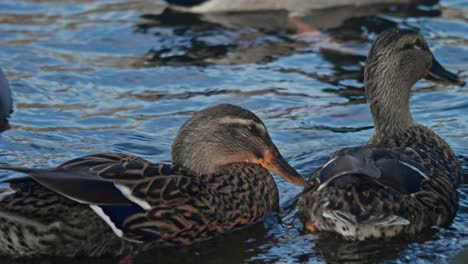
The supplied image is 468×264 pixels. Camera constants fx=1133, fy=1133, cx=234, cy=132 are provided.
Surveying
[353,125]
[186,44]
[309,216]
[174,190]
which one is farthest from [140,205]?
[186,44]

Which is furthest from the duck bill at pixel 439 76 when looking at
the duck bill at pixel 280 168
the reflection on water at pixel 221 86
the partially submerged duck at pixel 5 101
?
the partially submerged duck at pixel 5 101

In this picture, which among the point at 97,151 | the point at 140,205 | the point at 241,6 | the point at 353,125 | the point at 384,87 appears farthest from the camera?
the point at 241,6

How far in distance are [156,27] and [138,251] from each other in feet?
20.7

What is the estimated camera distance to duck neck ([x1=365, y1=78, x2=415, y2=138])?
8.29 meters

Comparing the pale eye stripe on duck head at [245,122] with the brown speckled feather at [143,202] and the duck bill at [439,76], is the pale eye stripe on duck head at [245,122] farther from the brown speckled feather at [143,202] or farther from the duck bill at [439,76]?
the duck bill at [439,76]

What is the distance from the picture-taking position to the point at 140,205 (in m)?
6.77

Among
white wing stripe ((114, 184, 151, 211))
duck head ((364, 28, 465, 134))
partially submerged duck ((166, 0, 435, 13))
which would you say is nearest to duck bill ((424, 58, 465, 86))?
duck head ((364, 28, 465, 134))

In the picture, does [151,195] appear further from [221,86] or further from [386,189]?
[221,86]

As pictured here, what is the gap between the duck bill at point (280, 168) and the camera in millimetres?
7535

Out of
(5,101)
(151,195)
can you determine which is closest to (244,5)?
(5,101)

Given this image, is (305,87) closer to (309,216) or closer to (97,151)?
(97,151)

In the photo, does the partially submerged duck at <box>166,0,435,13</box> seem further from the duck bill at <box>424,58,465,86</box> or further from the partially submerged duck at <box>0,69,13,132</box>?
the duck bill at <box>424,58,465,86</box>

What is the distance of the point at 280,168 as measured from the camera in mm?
7559

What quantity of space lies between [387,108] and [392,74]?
0.87 ft
